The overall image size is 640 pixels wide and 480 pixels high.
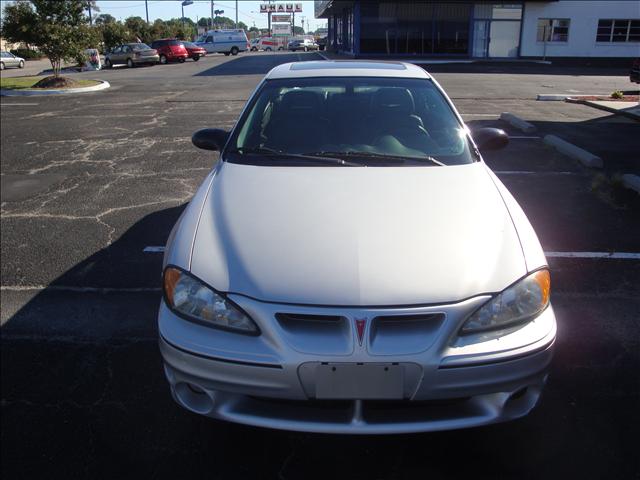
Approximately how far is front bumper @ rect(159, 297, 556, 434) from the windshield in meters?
1.43

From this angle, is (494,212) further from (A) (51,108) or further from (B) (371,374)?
(A) (51,108)

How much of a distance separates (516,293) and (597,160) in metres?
6.16

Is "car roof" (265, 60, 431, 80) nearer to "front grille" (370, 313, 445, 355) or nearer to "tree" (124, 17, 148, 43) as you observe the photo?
"front grille" (370, 313, 445, 355)

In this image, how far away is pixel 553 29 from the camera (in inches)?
1335

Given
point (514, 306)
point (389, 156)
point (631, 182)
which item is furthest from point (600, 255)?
point (514, 306)

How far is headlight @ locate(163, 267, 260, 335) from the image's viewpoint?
90.0 inches

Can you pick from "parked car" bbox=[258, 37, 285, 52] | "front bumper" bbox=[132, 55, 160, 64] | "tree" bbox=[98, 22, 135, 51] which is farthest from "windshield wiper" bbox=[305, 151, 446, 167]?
"parked car" bbox=[258, 37, 285, 52]

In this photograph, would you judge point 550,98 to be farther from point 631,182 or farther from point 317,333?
point 317,333

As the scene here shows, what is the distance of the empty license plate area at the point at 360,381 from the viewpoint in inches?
83.5

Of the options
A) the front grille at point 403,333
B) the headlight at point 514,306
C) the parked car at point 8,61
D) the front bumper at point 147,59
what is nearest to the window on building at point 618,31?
the front bumper at point 147,59

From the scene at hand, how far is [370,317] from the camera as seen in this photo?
218cm

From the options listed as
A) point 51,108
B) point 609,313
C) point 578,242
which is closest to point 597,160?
point 578,242

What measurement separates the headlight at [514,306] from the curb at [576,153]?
19.5 feet

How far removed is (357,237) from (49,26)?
1950 cm
